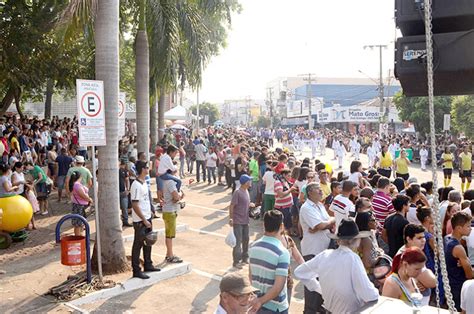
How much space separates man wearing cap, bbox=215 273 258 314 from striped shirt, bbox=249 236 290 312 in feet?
3.52

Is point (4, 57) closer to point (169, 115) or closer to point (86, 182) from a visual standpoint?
point (86, 182)

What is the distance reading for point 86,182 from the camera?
36.2 feet

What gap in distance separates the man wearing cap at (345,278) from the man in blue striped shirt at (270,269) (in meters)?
0.37

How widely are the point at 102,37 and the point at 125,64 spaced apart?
2624 cm

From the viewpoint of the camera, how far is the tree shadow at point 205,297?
675 centimetres

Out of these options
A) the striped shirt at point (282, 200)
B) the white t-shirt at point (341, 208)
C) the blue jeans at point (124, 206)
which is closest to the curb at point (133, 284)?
the striped shirt at point (282, 200)

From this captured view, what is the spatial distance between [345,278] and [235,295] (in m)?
1.26

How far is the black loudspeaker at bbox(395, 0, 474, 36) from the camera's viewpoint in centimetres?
322

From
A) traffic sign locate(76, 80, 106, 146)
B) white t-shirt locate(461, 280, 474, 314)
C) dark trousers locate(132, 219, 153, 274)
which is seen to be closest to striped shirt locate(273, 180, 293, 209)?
dark trousers locate(132, 219, 153, 274)

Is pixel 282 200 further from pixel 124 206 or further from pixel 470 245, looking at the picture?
pixel 470 245

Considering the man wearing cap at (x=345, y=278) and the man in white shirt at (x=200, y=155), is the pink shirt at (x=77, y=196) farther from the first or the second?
the man in white shirt at (x=200, y=155)

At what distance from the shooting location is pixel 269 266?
4.48m

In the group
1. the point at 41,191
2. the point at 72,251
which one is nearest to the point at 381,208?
the point at 72,251

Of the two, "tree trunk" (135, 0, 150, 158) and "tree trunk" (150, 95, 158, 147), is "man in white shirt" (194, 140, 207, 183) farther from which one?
"tree trunk" (135, 0, 150, 158)
